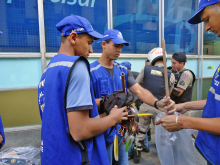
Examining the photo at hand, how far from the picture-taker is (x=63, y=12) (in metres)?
4.18

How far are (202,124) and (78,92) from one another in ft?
3.32

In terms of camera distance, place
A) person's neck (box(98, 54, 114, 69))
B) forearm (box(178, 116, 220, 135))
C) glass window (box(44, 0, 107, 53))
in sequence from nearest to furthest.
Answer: forearm (box(178, 116, 220, 135))
person's neck (box(98, 54, 114, 69))
glass window (box(44, 0, 107, 53))

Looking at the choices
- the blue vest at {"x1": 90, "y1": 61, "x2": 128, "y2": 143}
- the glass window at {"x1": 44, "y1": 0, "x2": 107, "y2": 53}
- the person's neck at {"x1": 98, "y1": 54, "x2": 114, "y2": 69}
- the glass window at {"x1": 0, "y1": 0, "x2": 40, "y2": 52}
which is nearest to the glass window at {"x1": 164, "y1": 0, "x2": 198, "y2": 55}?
the glass window at {"x1": 44, "y1": 0, "x2": 107, "y2": 53}

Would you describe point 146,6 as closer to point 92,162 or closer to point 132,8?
point 132,8

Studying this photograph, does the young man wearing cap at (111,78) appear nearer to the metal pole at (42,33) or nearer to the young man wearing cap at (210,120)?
the young man wearing cap at (210,120)

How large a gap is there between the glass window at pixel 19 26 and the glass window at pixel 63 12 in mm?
269

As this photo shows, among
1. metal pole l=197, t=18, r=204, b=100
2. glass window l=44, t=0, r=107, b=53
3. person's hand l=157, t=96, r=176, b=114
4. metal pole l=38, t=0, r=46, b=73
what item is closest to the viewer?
person's hand l=157, t=96, r=176, b=114

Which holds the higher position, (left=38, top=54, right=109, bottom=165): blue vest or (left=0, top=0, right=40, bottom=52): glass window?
(left=0, top=0, right=40, bottom=52): glass window

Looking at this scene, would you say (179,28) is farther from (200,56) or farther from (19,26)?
(19,26)

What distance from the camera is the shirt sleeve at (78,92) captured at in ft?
3.40

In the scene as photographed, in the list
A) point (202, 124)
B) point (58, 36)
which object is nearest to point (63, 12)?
point (58, 36)

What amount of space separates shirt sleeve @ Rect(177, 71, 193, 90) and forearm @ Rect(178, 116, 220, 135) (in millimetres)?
2299

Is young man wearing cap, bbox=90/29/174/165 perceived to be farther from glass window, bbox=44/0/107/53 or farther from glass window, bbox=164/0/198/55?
glass window, bbox=164/0/198/55

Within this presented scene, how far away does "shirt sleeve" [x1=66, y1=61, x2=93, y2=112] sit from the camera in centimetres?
104
